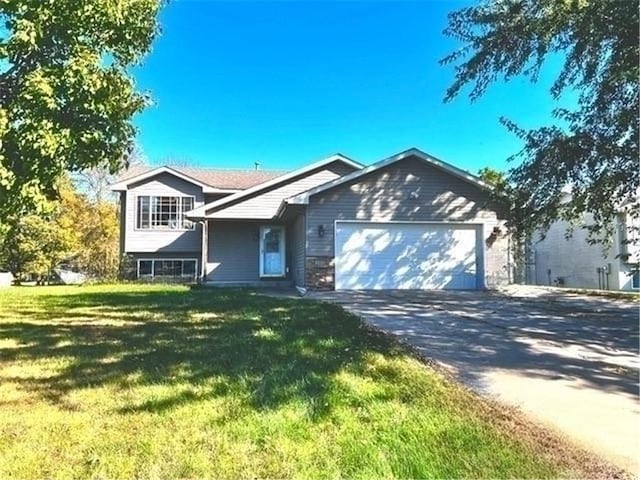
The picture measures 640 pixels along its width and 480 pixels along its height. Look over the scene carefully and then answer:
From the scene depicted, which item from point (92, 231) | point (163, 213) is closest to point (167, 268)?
point (163, 213)

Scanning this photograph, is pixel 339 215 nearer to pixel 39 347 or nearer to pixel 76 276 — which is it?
pixel 39 347

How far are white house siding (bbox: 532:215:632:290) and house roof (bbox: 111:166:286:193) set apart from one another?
12792 mm

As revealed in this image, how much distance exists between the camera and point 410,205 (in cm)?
1544

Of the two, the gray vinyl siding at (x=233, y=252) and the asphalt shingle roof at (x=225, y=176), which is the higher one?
the asphalt shingle roof at (x=225, y=176)

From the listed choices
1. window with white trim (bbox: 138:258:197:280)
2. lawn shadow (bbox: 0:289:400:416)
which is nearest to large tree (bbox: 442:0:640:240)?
lawn shadow (bbox: 0:289:400:416)

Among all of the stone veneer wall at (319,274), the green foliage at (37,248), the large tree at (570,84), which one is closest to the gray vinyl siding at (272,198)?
the stone veneer wall at (319,274)

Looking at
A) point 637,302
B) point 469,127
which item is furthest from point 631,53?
point 469,127

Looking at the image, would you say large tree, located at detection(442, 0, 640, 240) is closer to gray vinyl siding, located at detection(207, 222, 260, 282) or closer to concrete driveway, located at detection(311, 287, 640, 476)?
concrete driveway, located at detection(311, 287, 640, 476)

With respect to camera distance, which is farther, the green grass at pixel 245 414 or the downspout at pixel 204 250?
the downspout at pixel 204 250

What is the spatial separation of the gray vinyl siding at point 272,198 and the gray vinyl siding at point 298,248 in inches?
46.6

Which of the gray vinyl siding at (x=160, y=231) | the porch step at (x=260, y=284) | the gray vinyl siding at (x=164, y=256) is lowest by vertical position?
the porch step at (x=260, y=284)

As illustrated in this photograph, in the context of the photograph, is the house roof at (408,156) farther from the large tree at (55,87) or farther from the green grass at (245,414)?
the large tree at (55,87)

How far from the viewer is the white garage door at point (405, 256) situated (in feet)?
49.3

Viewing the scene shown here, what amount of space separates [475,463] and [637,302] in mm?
9887
